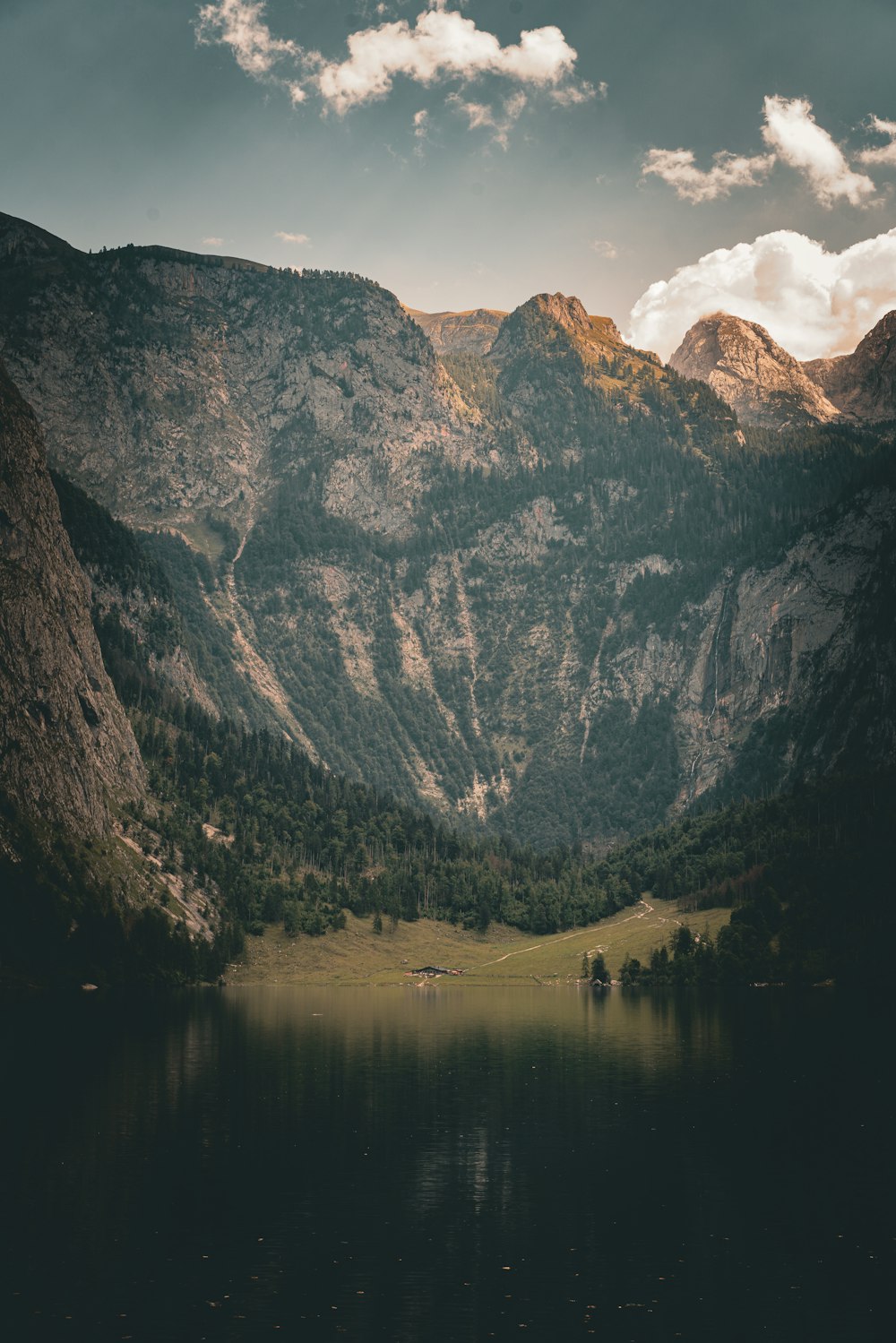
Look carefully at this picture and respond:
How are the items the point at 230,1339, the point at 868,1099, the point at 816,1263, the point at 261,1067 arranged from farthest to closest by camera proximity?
the point at 261,1067, the point at 868,1099, the point at 816,1263, the point at 230,1339

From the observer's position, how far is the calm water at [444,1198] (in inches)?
2271

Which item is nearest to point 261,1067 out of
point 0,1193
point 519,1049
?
point 519,1049

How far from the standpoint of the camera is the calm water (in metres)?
57.7

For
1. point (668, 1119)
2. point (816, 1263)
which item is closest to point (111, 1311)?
point (816, 1263)

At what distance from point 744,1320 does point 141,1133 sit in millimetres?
56400

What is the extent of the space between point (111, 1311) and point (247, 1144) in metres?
38.5

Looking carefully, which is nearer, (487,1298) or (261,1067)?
(487,1298)

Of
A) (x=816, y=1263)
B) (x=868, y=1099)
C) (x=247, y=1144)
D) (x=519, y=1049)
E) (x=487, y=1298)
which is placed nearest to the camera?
(x=487, y=1298)

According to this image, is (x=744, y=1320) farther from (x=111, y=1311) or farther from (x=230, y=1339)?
(x=111, y=1311)

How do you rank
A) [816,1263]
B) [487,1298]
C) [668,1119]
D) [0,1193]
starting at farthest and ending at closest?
[668,1119] < [0,1193] < [816,1263] < [487,1298]

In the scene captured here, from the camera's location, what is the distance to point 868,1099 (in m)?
116

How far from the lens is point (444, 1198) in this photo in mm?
79688

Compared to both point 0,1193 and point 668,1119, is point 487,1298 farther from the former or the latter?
point 668,1119

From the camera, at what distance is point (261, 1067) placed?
137m
